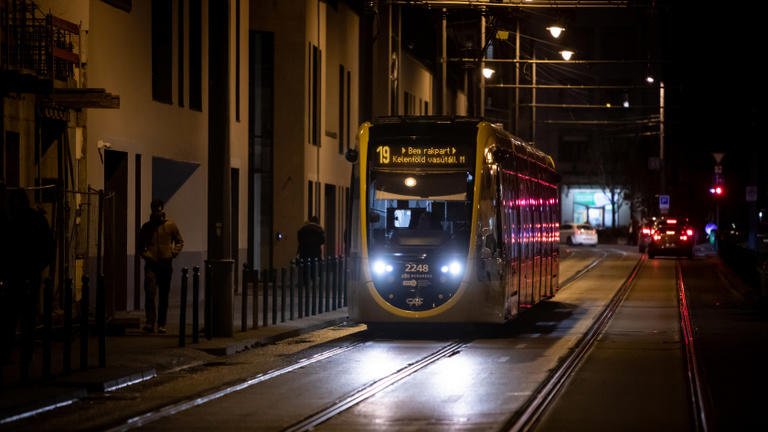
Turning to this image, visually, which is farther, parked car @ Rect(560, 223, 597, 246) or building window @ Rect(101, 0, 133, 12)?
parked car @ Rect(560, 223, 597, 246)

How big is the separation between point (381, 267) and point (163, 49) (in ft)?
30.0

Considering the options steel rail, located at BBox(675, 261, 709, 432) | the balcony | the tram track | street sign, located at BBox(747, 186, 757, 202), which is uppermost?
the balcony

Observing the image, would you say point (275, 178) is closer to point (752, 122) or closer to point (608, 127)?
point (752, 122)

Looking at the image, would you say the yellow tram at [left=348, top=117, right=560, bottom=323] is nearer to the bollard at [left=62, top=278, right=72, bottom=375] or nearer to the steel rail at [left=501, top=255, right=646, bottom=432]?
the steel rail at [left=501, top=255, right=646, bottom=432]

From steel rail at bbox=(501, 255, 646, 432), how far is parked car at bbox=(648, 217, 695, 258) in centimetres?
3211

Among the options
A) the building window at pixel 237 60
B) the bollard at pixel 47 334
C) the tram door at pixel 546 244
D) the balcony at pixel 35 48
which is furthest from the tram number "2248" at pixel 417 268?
the building window at pixel 237 60

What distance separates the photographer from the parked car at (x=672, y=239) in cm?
5788

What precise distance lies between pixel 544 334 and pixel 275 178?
639 inches

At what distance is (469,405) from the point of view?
12.4 metres

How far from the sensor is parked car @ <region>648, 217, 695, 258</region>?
57.9 m

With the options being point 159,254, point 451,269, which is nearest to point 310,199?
point 159,254

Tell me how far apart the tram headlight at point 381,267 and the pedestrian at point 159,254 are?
2.94 meters

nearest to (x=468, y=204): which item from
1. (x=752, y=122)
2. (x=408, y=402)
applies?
(x=408, y=402)

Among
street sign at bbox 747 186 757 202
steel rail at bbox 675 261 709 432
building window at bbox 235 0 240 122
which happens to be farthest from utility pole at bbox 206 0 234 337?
street sign at bbox 747 186 757 202
